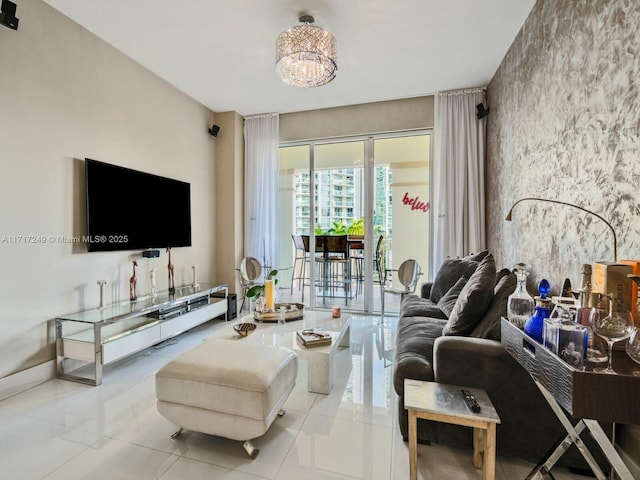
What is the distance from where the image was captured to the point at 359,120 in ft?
14.3

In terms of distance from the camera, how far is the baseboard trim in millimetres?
2213

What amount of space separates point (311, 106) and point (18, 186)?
3.33 meters

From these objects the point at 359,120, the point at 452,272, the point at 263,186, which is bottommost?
the point at 452,272

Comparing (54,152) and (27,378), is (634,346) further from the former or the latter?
(54,152)

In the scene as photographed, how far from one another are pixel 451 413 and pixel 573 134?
177 cm

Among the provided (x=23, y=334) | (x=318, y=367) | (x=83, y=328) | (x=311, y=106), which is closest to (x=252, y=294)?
(x=318, y=367)

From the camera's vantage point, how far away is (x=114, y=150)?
3.06 m

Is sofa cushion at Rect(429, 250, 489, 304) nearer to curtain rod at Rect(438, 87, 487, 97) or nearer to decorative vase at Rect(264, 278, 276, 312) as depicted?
decorative vase at Rect(264, 278, 276, 312)

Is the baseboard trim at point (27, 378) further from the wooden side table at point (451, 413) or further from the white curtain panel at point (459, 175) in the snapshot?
the white curtain panel at point (459, 175)

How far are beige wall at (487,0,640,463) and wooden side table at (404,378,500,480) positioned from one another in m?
0.67

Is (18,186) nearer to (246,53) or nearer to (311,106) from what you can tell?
(246,53)

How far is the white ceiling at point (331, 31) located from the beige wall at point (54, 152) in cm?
30

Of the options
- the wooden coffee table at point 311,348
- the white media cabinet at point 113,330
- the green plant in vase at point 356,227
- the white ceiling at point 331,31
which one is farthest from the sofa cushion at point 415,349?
the white ceiling at point 331,31

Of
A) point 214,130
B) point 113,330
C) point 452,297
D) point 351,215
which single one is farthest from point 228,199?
point 452,297
